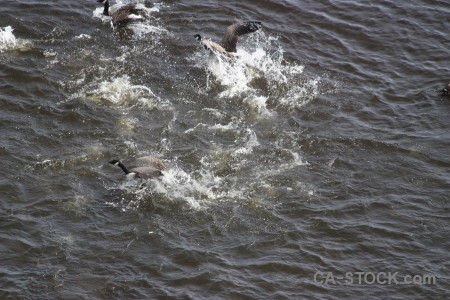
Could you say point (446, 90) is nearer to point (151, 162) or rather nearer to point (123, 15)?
point (151, 162)

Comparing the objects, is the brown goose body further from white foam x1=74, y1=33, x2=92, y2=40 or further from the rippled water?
white foam x1=74, y1=33, x2=92, y2=40

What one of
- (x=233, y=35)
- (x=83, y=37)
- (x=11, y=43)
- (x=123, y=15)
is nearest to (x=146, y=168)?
(x=233, y=35)

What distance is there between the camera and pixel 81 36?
51.6 feet

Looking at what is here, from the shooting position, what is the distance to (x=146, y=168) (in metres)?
11.1

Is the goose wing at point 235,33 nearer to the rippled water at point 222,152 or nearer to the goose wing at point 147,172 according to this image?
the rippled water at point 222,152

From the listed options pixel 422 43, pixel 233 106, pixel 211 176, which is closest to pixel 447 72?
pixel 422 43

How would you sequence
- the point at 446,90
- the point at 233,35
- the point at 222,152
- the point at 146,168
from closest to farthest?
1. the point at 146,168
2. the point at 222,152
3. the point at 446,90
4. the point at 233,35

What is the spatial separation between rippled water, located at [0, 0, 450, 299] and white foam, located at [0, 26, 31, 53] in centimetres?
4

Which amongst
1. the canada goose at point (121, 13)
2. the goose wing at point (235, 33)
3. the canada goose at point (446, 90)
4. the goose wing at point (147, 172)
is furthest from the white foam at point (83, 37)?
the canada goose at point (446, 90)

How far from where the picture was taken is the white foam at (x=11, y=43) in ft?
49.1

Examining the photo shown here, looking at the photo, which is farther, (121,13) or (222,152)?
(121,13)

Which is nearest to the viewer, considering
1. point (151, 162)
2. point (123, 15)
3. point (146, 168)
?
point (146, 168)

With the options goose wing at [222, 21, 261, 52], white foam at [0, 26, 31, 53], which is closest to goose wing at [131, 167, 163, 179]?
goose wing at [222, 21, 261, 52]

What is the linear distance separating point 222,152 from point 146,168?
191 centimetres
